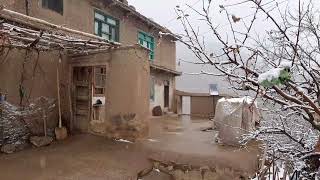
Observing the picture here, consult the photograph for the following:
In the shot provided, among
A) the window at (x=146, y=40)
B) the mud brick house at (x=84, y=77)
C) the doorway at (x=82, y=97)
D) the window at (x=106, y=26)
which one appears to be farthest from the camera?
the window at (x=146, y=40)

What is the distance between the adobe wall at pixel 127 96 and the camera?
988 centimetres

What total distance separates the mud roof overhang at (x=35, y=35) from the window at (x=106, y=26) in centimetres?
353

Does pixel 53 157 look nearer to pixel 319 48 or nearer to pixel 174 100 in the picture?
pixel 319 48

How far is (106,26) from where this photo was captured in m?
14.0

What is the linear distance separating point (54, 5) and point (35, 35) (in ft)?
12.4

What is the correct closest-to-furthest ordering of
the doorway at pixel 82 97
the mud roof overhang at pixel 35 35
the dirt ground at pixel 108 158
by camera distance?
1. the mud roof overhang at pixel 35 35
2. the dirt ground at pixel 108 158
3. the doorway at pixel 82 97

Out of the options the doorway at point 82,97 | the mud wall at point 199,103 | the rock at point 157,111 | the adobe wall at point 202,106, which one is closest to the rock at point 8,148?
the doorway at point 82,97

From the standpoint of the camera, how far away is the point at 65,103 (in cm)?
1101

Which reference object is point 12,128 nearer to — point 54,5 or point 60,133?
point 60,133

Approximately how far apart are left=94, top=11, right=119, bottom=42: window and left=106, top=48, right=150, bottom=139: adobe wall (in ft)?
12.1

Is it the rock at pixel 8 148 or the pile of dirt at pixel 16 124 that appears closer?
the rock at pixel 8 148

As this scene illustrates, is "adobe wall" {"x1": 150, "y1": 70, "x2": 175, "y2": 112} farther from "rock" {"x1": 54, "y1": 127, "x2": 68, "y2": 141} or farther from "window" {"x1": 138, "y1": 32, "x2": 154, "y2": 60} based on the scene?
"rock" {"x1": 54, "y1": 127, "x2": 68, "y2": 141}

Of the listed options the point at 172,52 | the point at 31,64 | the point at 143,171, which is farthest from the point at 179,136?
the point at 172,52

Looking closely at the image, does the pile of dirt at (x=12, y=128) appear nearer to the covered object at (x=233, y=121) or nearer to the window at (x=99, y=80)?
the window at (x=99, y=80)
